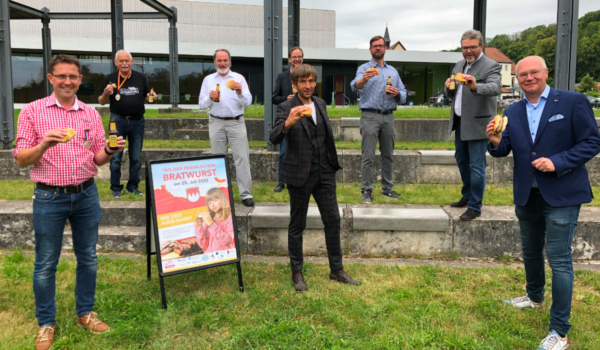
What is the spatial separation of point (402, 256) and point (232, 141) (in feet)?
8.03

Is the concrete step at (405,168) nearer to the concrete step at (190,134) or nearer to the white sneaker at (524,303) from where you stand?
the concrete step at (190,134)

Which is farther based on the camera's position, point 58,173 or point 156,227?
point 156,227

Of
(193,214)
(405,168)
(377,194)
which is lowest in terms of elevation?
(377,194)

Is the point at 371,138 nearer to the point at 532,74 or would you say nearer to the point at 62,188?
the point at 532,74

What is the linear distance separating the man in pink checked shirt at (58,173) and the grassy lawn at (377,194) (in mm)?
2614

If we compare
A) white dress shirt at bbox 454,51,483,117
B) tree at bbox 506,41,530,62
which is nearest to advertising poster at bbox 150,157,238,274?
white dress shirt at bbox 454,51,483,117

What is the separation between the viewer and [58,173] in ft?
10.0

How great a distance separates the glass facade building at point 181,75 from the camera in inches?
916

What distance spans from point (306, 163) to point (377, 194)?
2.45m

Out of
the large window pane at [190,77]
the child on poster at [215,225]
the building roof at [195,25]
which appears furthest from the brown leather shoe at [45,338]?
the building roof at [195,25]

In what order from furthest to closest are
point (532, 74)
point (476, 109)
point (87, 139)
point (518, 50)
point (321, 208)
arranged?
1. point (518, 50)
2. point (476, 109)
3. point (321, 208)
4. point (87, 139)
5. point (532, 74)

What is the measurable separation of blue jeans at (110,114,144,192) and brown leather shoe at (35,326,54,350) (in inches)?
117

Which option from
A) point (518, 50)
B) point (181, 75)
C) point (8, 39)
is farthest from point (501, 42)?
point (8, 39)

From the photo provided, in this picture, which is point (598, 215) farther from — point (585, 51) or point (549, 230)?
point (585, 51)
